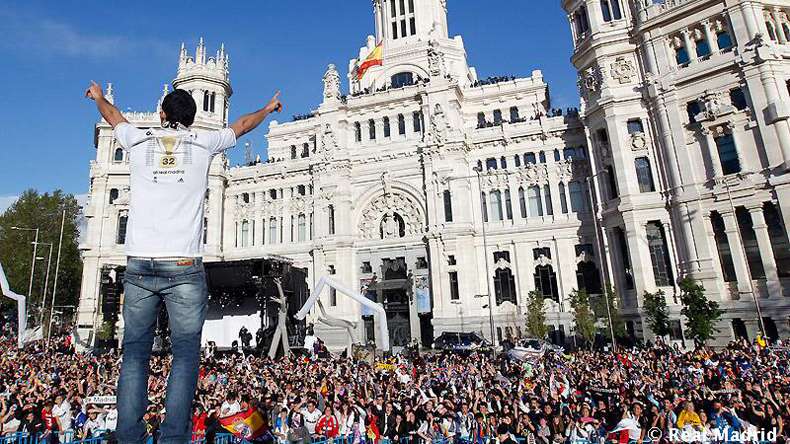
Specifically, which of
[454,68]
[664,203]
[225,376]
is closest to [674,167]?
[664,203]

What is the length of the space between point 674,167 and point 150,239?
4035 cm

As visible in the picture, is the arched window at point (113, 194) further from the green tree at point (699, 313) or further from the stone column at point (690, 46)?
the stone column at point (690, 46)

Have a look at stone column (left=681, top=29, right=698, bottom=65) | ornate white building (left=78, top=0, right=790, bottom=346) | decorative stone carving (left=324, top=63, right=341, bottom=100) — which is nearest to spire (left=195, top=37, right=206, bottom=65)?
ornate white building (left=78, top=0, right=790, bottom=346)

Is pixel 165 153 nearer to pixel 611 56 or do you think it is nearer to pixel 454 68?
pixel 611 56

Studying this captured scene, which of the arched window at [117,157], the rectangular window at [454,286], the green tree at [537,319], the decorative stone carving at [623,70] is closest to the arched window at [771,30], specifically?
the decorative stone carving at [623,70]

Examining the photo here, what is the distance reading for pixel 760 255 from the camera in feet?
103

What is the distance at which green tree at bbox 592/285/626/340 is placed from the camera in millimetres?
34031

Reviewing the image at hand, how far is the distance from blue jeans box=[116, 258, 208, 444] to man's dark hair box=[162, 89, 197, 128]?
110 centimetres

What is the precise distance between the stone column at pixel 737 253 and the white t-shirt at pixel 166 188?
38136mm

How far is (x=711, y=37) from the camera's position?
117 ft

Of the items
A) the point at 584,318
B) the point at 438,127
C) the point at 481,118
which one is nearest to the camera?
the point at 584,318

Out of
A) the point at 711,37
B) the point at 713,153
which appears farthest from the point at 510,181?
the point at 711,37

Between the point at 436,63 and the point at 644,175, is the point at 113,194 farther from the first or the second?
the point at 644,175

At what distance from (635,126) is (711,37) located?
824cm
